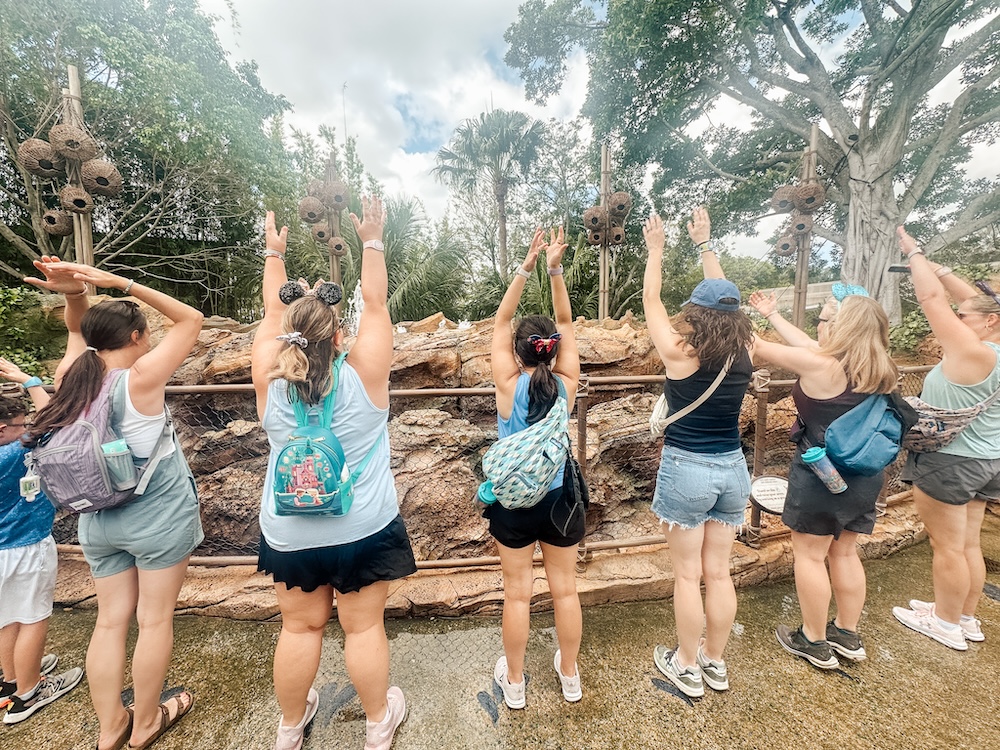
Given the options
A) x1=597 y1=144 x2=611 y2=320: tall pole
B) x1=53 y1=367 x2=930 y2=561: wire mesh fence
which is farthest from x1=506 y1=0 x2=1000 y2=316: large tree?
x1=53 y1=367 x2=930 y2=561: wire mesh fence

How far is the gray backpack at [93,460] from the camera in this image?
1.35 meters

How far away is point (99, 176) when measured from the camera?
3.53 m

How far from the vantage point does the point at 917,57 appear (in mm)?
7895

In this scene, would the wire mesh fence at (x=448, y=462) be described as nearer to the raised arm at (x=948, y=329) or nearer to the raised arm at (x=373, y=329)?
the raised arm at (x=948, y=329)

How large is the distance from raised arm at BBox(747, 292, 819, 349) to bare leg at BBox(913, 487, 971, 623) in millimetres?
1144

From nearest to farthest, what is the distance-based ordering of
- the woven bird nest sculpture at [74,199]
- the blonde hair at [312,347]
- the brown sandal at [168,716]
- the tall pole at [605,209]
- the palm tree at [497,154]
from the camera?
the blonde hair at [312,347] < the brown sandal at [168,716] < the woven bird nest sculpture at [74,199] < the tall pole at [605,209] < the palm tree at [497,154]

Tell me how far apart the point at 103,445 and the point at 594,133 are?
11.9 m

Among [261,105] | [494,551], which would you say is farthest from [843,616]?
[261,105]

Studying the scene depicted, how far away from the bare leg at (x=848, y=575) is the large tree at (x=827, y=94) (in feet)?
26.5

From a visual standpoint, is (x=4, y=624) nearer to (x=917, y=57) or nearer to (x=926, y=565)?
(x=926, y=565)

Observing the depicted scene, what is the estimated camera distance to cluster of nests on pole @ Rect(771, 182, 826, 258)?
13.3 feet

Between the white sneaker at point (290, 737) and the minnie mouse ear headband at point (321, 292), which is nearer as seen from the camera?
the minnie mouse ear headband at point (321, 292)

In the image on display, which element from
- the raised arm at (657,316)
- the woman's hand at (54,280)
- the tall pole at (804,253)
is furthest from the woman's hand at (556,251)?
the tall pole at (804,253)

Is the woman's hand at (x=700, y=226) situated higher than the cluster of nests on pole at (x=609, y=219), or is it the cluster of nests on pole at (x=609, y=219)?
the cluster of nests on pole at (x=609, y=219)
